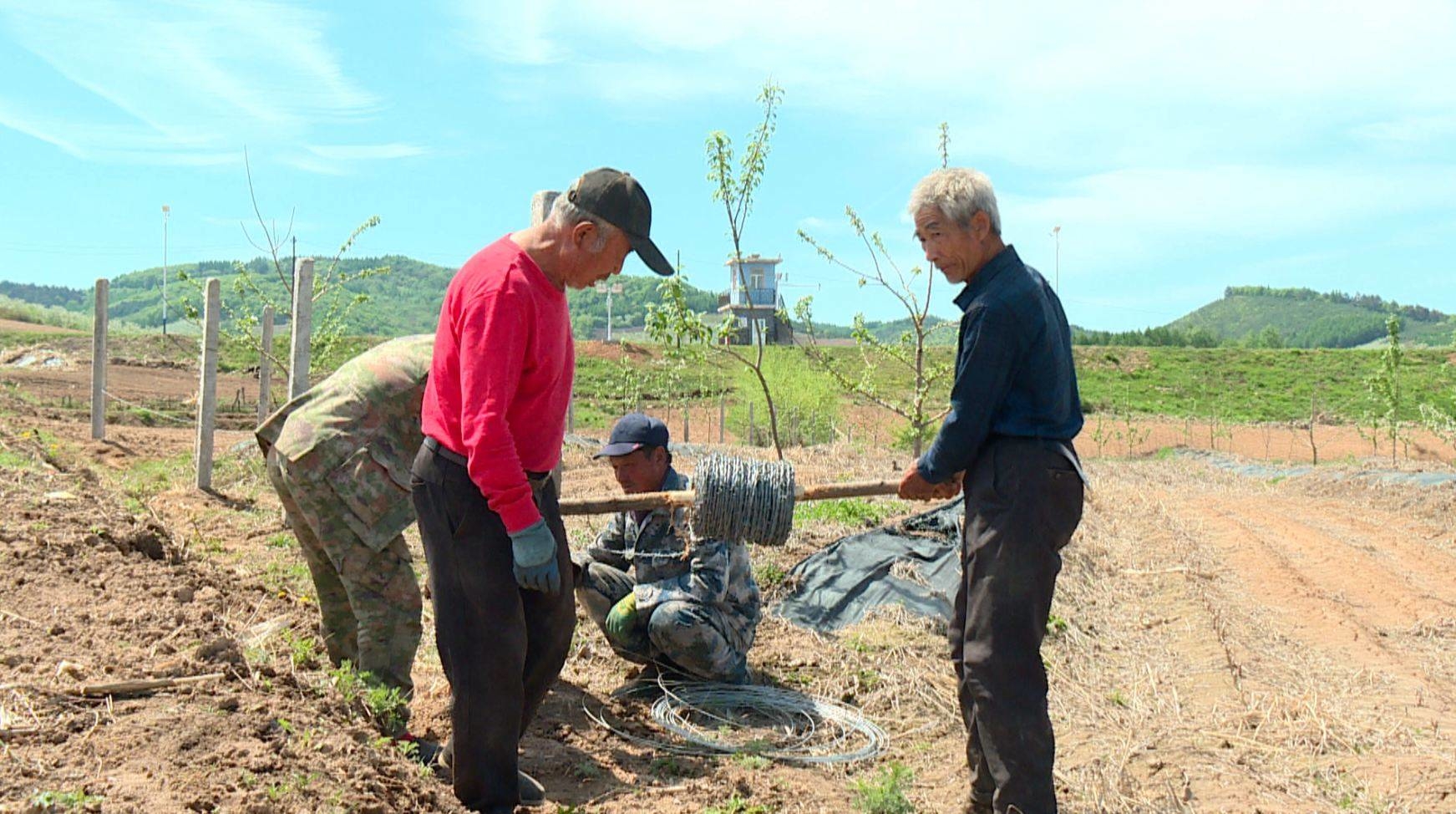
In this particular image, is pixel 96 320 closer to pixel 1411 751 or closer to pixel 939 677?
pixel 939 677

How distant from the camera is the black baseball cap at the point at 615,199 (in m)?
3.43

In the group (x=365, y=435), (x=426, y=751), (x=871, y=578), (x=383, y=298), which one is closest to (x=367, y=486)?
(x=365, y=435)

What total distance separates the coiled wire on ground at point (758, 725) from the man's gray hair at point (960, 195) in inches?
91.8

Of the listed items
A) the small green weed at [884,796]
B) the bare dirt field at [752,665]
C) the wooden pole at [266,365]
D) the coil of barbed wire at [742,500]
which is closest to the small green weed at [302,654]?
the bare dirt field at [752,665]

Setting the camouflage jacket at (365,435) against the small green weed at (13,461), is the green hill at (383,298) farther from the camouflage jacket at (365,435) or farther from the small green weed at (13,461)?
the camouflage jacket at (365,435)

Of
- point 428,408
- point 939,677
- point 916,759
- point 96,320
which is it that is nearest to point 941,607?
point 939,677

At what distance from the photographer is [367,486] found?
4.24 meters

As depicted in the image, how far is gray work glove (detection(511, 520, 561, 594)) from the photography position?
3299 millimetres

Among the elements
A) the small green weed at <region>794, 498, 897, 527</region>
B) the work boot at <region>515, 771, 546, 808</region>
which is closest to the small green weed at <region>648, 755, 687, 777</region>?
the work boot at <region>515, 771, 546, 808</region>

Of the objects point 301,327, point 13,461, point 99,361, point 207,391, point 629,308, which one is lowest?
point 13,461

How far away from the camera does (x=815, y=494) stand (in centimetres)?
476

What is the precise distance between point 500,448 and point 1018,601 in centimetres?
163

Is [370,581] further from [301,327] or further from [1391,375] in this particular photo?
[1391,375]

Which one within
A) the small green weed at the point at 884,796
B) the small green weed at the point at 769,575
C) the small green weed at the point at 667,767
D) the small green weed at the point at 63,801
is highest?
the small green weed at the point at 63,801
